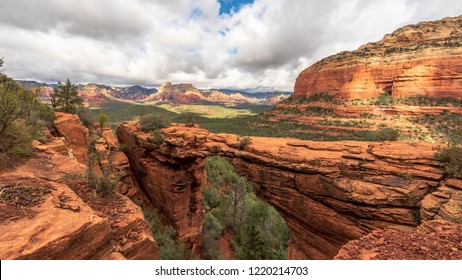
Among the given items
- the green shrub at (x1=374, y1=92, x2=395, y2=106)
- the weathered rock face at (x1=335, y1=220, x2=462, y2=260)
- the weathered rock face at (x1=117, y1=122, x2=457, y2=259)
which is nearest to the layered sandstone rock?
the weathered rock face at (x1=335, y1=220, x2=462, y2=260)

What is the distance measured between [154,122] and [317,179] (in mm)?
13387

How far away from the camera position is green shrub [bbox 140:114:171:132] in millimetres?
16781

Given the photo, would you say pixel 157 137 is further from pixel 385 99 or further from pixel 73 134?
pixel 385 99

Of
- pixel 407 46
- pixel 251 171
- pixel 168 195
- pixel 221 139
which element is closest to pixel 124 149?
pixel 168 195

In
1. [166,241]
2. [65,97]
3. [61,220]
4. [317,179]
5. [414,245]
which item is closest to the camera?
[61,220]

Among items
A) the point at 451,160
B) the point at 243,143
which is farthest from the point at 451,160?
the point at 243,143

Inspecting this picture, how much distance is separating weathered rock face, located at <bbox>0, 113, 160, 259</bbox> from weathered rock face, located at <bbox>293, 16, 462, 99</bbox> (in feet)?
270

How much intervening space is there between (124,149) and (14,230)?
1608 cm

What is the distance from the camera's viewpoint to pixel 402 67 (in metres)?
64.6

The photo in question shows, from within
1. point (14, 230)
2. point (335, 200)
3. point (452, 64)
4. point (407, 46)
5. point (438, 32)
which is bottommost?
point (335, 200)

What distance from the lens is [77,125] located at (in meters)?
16.1

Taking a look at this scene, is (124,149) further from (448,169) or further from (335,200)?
(448,169)

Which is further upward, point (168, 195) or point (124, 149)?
point (124, 149)

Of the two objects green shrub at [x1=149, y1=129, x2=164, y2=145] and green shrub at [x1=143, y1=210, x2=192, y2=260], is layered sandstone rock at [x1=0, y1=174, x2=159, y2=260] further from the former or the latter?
green shrub at [x1=149, y1=129, x2=164, y2=145]
